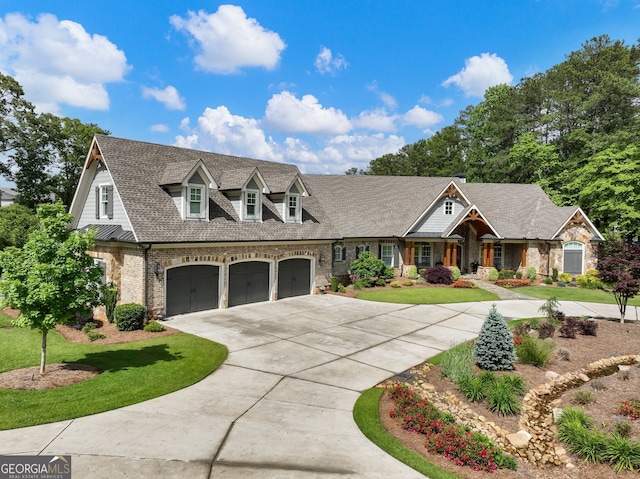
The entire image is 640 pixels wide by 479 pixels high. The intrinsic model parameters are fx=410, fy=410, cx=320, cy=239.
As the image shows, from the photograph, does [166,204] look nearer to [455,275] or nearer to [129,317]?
[129,317]

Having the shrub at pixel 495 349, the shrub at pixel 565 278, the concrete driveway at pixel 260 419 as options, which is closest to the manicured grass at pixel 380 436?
the concrete driveway at pixel 260 419

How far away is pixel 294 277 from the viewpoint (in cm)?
2548

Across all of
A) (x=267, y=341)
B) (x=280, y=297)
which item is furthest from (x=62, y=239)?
(x=280, y=297)

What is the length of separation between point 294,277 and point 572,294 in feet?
63.6

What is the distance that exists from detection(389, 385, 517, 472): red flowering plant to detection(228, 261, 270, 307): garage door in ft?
45.2

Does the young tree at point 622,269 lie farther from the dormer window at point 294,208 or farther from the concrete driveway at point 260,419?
the dormer window at point 294,208

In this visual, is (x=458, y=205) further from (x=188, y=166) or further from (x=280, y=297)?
(x=188, y=166)

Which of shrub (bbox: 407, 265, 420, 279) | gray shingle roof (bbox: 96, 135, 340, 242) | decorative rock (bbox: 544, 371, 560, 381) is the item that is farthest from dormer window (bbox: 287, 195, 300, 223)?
decorative rock (bbox: 544, 371, 560, 381)

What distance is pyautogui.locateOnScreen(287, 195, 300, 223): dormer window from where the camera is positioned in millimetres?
25641

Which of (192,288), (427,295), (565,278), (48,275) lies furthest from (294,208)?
(565,278)

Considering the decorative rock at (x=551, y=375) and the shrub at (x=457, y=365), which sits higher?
the shrub at (x=457, y=365)

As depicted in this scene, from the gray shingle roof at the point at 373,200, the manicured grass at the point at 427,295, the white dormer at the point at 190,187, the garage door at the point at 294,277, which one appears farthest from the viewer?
the gray shingle roof at the point at 373,200

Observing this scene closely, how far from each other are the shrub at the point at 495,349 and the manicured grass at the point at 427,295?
1105 cm

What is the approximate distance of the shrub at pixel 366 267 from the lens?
29.7 metres
